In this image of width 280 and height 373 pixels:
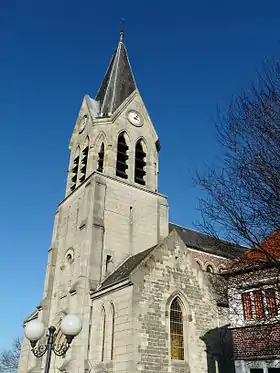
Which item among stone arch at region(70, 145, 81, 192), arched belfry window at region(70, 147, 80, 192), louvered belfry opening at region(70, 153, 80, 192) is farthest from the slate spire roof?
louvered belfry opening at region(70, 153, 80, 192)

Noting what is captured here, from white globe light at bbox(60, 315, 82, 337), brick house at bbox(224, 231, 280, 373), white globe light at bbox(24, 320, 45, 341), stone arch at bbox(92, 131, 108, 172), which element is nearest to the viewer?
white globe light at bbox(60, 315, 82, 337)

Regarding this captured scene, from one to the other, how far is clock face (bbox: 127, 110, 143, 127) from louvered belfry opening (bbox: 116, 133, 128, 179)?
5.30 ft

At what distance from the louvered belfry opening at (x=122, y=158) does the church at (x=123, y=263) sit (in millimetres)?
70

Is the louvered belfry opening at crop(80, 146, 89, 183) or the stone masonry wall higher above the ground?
the louvered belfry opening at crop(80, 146, 89, 183)

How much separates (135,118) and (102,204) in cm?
861

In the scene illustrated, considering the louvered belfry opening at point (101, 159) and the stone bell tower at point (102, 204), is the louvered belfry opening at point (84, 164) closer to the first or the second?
the stone bell tower at point (102, 204)

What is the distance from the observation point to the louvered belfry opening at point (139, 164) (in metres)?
26.5

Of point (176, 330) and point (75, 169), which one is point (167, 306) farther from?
point (75, 169)

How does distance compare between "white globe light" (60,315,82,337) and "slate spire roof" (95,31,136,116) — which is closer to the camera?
"white globe light" (60,315,82,337)

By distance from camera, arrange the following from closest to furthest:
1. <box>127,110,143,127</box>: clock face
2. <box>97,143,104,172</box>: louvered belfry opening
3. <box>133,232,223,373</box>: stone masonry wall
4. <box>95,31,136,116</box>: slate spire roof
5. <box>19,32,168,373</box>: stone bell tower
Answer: <box>133,232,223,373</box>: stone masonry wall
<box>19,32,168,373</box>: stone bell tower
<box>97,143,104,172</box>: louvered belfry opening
<box>127,110,143,127</box>: clock face
<box>95,31,136,116</box>: slate spire roof

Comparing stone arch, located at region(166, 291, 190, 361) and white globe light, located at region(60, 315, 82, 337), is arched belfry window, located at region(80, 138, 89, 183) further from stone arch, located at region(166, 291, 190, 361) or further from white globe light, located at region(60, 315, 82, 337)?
white globe light, located at region(60, 315, 82, 337)

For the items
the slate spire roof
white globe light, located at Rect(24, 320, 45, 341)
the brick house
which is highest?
the slate spire roof

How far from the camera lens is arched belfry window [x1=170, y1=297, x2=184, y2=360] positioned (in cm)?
1719

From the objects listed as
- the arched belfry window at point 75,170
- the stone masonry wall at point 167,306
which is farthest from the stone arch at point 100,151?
the stone masonry wall at point 167,306
